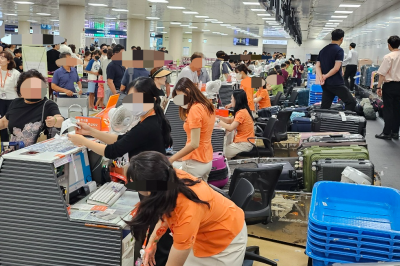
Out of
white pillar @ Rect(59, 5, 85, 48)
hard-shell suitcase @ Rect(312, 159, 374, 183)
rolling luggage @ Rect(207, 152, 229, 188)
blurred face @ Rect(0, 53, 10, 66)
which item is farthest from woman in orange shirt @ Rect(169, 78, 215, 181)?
white pillar @ Rect(59, 5, 85, 48)

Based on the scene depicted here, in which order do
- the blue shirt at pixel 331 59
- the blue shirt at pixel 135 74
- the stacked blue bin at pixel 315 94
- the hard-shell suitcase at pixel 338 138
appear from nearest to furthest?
the hard-shell suitcase at pixel 338 138
the blue shirt at pixel 331 59
the blue shirt at pixel 135 74
the stacked blue bin at pixel 315 94

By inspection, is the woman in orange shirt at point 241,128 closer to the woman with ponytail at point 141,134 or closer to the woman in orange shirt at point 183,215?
the woman with ponytail at point 141,134

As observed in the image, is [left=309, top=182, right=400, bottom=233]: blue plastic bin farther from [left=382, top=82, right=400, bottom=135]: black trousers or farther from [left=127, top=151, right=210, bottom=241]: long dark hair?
[left=382, top=82, right=400, bottom=135]: black trousers

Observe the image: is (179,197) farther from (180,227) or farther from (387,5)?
(387,5)

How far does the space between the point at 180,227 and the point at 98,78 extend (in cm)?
1021

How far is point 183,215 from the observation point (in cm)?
207

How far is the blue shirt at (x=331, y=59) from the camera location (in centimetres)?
709

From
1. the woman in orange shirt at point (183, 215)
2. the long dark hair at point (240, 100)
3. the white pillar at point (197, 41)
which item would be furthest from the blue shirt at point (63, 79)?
the white pillar at point (197, 41)

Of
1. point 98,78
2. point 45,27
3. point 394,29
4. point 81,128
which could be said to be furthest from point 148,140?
point 45,27

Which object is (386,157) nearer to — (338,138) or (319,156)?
(338,138)

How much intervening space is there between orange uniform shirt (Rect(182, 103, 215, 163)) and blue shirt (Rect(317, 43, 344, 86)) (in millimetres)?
3582

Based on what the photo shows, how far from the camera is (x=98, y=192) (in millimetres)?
3234

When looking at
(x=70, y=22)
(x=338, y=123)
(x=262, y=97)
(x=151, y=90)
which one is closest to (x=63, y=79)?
(x=262, y=97)

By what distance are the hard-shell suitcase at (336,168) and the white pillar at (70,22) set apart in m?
13.6
